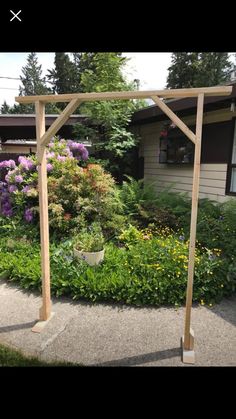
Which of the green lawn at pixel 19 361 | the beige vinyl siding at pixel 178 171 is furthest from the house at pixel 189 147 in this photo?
the green lawn at pixel 19 361

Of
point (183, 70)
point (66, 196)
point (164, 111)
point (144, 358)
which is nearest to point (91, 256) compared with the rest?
point (66, 196)

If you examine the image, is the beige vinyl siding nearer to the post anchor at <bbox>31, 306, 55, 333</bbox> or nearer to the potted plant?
the potted plant

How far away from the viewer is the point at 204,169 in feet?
20.9

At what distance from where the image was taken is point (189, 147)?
673cm

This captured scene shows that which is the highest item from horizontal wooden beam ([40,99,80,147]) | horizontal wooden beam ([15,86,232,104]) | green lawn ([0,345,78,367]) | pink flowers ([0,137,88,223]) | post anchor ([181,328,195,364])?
horizontal wooden beam ([15,86,232,104])

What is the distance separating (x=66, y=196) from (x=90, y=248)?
1.36 metres

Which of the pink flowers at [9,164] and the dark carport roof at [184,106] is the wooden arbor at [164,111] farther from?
the pink flowers at [9,164]

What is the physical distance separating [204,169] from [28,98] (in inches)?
182

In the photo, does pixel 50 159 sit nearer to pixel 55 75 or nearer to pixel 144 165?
pixel 144 165

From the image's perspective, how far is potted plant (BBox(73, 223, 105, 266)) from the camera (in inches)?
156

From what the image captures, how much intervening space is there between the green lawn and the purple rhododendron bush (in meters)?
2.42

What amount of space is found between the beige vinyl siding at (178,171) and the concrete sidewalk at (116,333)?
3.17m

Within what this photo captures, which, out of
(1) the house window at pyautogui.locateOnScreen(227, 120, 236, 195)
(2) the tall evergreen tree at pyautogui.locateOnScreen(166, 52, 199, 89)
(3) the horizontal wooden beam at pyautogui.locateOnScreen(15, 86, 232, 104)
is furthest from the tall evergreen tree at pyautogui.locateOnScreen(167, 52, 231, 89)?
(3) the horizontal wooden beam at pyautogui.locateOnScreen(15, 86, 232, 104)
